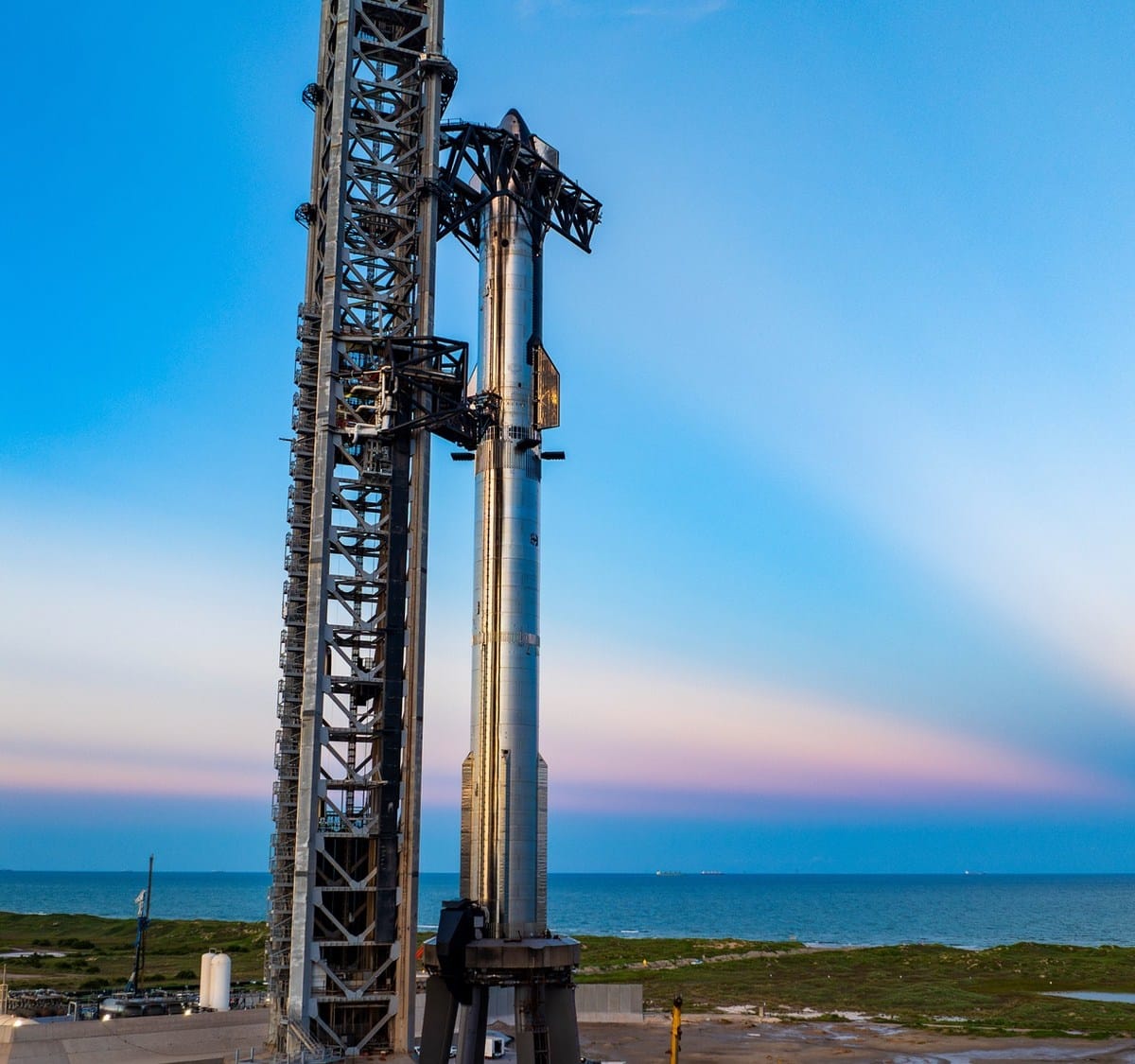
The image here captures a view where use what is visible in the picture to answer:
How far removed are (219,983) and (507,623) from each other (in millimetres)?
16960

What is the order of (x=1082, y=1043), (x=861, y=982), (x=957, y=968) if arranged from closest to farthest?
1. (x=1082, y=1043)
2. (x=861, y=982)
3. (x=957, y=968)

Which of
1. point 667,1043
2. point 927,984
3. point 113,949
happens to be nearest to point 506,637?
point 667,1043

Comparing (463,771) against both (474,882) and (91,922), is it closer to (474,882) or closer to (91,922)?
(474,882)

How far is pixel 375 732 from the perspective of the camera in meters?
40.3

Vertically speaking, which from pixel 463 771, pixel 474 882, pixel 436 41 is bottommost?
pixel 474 882

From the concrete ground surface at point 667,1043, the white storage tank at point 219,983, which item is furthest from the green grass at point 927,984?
the white storage tank at point 219,983

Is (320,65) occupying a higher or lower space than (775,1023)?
higher

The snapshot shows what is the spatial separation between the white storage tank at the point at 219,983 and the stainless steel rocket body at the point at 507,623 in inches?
433

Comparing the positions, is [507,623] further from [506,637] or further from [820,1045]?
[820,1045]

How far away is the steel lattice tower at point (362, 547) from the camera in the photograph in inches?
1540

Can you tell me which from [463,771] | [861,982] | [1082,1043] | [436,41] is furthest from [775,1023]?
[436,41]

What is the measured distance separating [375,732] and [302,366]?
13975 millimetres

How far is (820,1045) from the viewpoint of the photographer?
5462cm

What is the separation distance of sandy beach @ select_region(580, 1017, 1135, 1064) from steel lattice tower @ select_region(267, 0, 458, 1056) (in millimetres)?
13344
